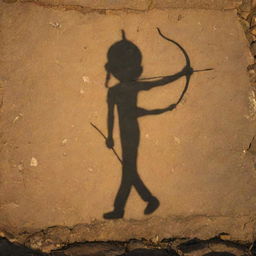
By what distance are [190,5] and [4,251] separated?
3.77 m

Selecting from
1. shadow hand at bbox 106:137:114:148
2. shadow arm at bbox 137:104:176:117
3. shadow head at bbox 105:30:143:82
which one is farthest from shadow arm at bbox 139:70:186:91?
shadow hand at bbox 106:137:114:148

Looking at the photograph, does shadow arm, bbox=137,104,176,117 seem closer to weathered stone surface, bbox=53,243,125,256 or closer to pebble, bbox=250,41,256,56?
pebble, bbox=250,41,256,56

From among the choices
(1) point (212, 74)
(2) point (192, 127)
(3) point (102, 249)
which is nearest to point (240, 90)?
(1) point (212, 74)

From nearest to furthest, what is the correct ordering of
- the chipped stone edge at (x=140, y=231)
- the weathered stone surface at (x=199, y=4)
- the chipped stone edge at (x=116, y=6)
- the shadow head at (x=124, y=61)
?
the chipped stone edge at (x=140, y=231)
the shadow head at (x=124, y=61)
the chipped stone edge at (x=116, y=6)
the weathered stone surface at (x=199, y=4)

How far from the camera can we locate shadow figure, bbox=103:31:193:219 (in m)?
3.06

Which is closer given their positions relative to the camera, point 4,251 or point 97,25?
point 4,251

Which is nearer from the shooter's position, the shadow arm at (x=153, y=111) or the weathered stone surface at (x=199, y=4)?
the shadow arm at (x=153, y=111)

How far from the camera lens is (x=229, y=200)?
312 centimetres

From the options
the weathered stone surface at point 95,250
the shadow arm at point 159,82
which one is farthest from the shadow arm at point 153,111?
the weathered stone surface at point 95,250

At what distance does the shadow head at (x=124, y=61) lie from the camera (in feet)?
11.1

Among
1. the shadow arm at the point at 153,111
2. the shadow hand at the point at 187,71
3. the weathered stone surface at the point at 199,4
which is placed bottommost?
the shadow arm at the point at 153,111

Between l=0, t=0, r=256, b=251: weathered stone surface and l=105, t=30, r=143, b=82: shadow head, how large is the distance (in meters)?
0.09

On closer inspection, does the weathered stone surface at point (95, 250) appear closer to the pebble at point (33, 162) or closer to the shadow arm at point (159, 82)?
the pebble at point (33, 162)

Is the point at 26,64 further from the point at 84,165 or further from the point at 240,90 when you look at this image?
the point at 240,90
